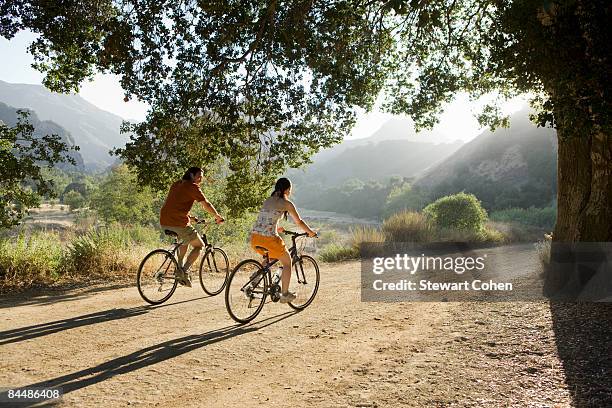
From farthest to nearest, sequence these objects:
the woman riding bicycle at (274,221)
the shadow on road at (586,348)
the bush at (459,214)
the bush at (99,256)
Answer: the bush at (459,214) < the bush at (99,256) < the woman riding bicycle at (274,221) < the shadow on road at (586,348)

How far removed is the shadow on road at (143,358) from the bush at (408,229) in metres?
12.3

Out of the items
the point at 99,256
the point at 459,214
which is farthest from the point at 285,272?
the point at 459,214

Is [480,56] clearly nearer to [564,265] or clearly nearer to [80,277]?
[564,265]

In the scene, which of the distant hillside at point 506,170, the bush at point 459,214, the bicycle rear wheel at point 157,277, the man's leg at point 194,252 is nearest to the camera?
the bicycle rear wheel at point 157,277

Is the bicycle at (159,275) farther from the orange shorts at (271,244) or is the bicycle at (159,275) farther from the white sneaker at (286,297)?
the orange shorts at (271,244)

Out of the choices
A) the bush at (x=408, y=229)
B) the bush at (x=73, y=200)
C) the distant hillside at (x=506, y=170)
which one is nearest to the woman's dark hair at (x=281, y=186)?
the bush at (x=408, y=229)

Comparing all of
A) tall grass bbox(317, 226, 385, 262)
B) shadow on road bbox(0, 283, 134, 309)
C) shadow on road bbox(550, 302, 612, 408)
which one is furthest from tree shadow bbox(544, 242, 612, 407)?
tall grass bbox(317, 226, 385, 262)

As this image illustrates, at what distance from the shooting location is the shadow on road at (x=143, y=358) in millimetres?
4652

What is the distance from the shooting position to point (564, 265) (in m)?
8.31

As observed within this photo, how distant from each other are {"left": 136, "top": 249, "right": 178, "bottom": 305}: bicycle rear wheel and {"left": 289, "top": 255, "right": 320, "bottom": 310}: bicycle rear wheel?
226 centimetres

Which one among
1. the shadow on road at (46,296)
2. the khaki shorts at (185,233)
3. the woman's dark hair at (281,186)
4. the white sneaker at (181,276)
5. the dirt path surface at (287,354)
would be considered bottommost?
the dirt path surface at (287,354)

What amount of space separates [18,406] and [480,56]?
12.2 meters

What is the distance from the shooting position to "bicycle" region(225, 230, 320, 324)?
6.75 meters

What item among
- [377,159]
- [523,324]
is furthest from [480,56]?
[377,159]
